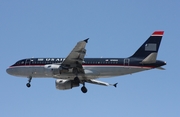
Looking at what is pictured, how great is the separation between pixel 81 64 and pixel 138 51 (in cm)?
831

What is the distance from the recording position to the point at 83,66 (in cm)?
7275

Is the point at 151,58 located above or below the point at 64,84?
above

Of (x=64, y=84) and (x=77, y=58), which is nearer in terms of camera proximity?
(x=77, y=58)

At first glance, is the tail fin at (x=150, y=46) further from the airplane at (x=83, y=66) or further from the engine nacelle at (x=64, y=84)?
the engine nacelle at (x=64, y=84)

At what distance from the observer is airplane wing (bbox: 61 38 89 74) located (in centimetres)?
6602

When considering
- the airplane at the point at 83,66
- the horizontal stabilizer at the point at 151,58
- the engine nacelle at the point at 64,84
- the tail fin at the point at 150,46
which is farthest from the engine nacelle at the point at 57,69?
the horizontal stabilizer at the point at 151,58

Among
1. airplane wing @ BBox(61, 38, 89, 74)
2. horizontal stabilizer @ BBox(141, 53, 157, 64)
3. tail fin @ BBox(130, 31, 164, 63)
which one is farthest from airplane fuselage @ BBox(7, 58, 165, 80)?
tail fin @ BBox(130, 31, 164, 63)

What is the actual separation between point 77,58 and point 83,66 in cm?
415

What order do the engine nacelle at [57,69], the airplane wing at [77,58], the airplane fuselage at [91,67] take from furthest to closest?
1. the airplane fuselage at [91,67]
2. the engine nacelle at [57,69]
3. the airplane wing at [77,58]

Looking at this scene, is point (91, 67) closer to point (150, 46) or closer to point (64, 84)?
point (64, 84)

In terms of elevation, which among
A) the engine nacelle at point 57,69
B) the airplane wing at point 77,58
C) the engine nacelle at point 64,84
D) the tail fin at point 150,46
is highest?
the tail fin at point 150,46

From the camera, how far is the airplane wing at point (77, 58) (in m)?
66.0

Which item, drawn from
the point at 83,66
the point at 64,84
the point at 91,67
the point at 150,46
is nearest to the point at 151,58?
the point at 150,46

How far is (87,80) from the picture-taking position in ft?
250
